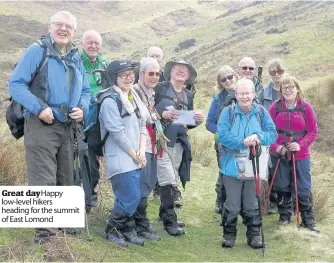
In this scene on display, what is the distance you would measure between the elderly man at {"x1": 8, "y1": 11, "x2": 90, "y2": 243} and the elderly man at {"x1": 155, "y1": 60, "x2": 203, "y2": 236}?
1.29 metres

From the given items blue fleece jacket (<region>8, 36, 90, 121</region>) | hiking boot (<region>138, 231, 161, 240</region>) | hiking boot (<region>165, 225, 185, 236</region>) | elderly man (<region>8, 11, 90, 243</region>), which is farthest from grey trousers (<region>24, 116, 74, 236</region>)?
hiking boot (<region>165, 225, 185, 236</region>)

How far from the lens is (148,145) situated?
5535mm

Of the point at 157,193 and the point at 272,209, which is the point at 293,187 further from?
the point at 157,193

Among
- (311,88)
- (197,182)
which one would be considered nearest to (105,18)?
(311,88)

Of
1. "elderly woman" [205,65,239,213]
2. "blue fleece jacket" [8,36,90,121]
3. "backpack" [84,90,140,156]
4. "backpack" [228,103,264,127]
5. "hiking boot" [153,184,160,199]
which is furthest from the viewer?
"hiking boot" [153,184,160,199]

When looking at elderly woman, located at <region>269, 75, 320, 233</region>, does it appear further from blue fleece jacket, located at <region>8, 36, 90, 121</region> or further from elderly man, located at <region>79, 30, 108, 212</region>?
blue fleece jacket, located at <region>8, 36, 90, 121</region>

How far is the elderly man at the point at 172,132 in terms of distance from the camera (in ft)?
19.0

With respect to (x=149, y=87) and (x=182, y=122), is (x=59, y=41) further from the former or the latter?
(x=182, y=122)

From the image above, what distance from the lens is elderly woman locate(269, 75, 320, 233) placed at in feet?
20.2

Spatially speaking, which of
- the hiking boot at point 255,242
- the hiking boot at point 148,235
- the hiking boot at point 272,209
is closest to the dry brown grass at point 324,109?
the hiking boot at point 272,209

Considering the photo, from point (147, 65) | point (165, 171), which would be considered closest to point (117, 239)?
point (165, 171)

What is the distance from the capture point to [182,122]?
5.80 m

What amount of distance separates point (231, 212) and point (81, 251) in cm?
188

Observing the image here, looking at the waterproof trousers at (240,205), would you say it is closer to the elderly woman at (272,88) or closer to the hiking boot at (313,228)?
the hiking boot at (313,228)
